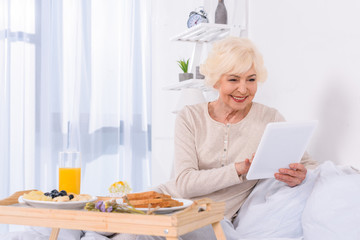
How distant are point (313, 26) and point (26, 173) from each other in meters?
2.47

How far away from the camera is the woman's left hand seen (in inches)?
67.5

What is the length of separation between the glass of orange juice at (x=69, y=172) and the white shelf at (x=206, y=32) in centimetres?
145

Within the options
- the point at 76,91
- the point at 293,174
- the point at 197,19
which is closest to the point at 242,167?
the point at 293,174

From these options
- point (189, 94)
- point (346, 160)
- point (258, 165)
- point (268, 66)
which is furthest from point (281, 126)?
point (189, 94)

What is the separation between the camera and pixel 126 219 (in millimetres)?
1180

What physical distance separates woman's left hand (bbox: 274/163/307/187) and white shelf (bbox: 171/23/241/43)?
135 cm

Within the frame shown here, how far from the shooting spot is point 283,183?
1.86 metres

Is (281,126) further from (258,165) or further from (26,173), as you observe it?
(26,173)

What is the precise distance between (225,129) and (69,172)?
67cm

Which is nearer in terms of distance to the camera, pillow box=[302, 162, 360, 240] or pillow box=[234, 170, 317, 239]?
pillow box=[302, 162, 360, 240]

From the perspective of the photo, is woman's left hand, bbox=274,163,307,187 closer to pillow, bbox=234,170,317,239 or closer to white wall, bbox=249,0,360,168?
pillow, bbox=234,170,317,239

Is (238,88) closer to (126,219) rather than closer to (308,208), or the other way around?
(308,208)

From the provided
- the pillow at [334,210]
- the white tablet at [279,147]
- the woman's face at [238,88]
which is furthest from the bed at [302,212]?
the woman's face at [238,88]

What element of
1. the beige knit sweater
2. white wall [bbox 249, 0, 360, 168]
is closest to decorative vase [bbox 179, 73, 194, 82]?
white wall [bbox 249, 0, 360, 168]
